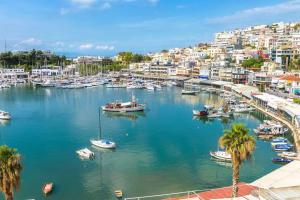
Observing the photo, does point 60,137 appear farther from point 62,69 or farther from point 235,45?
point 235,45

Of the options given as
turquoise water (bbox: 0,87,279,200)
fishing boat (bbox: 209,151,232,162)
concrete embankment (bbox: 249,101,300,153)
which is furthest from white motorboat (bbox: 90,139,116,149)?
concrete embankment (bbox: 249,101,300,153)

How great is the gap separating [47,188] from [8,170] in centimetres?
1525

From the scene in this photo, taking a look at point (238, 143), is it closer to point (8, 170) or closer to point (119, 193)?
point (8, 170)

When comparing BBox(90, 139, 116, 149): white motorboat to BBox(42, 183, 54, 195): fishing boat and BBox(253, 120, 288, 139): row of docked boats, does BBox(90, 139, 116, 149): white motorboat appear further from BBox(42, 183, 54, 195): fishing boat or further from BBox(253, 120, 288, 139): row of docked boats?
BBox(253, 120, 288, 139): row of docked boats

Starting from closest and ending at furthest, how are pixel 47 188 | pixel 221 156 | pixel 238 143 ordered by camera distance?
pixel 238 143
pixel 47 188
pixel 221 156

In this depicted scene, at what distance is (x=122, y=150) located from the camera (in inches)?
1671

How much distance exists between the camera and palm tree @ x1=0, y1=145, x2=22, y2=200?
52.0ft

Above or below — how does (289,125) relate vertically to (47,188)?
above

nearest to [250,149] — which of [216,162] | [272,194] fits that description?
[272,194]

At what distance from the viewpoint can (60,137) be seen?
49.0m

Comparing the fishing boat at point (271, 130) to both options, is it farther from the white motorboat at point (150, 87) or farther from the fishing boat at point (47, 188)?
the white motorboat at point (150, 87)

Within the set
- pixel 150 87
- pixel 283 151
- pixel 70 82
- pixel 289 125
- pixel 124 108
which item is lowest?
pixel 283 151

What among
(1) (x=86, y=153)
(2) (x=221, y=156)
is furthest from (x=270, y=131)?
(1) (x=86, y=153)

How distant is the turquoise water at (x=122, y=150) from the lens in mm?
31753
